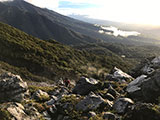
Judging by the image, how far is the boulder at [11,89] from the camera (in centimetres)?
1783

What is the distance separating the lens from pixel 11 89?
18.4 meters

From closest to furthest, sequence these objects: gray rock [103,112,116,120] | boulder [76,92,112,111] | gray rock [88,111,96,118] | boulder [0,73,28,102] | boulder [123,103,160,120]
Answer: boulder [123,103,160,120] → gray rock [103,112,116,120] → gray rock [88,111,96,118] → boulder [76,92,112,111] → boulder [0,73,28,102]

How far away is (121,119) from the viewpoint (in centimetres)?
1337

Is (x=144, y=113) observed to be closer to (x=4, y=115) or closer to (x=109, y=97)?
(x=109, y=97)

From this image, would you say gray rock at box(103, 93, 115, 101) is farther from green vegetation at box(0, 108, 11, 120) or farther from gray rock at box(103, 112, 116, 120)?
green vegetation at box(0, 108, 11, 120)

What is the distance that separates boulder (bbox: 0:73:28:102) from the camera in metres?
17.8

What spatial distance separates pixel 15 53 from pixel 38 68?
41.0 ft

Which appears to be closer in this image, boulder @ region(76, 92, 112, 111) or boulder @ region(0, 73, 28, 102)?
boulder @ region(76, 92, 112, 111)

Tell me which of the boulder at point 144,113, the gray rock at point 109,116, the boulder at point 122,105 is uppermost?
the boulder at point 144,113

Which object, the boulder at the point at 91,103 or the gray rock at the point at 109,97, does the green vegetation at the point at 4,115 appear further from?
the gray rock at the point at 109,97

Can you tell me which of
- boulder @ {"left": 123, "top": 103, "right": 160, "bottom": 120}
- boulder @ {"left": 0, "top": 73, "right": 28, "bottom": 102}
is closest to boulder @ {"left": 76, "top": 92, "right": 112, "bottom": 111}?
boulder @ {"left": 123, "top": 103, "right": 160, "bottom": 120}

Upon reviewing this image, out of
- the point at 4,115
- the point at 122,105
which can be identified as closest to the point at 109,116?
the point at 122,105

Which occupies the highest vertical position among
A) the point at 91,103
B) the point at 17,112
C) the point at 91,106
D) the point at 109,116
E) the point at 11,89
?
the point at 109,116

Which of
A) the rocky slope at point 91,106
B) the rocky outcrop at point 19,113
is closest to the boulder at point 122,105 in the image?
the rocky slope at point 91,106
